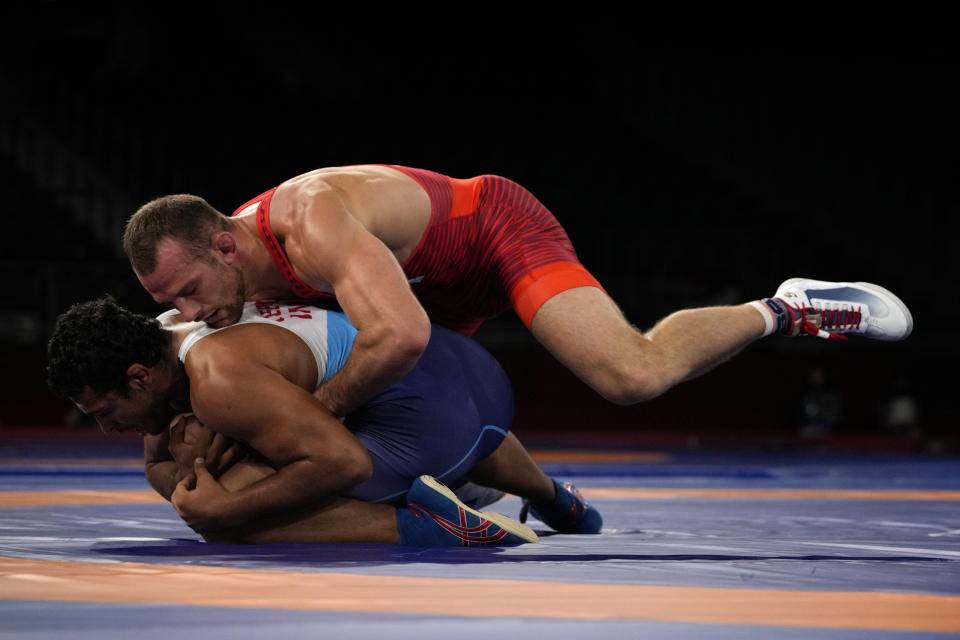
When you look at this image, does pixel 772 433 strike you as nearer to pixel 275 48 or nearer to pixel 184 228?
pixel 275 48

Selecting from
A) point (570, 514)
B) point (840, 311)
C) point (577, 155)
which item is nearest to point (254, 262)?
point (570, 514)

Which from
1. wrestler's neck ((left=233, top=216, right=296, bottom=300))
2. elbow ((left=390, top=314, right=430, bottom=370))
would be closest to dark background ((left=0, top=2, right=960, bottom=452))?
wrestler's neck ((left=233, top=216, right=296, bottom=300))

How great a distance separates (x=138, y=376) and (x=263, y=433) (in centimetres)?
37

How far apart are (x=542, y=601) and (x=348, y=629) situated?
15.5 inches

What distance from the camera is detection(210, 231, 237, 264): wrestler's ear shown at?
323cm

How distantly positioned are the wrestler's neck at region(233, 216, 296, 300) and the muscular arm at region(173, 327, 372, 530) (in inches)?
8.0

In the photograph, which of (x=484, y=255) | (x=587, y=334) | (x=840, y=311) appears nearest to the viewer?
(x=587, y=334)

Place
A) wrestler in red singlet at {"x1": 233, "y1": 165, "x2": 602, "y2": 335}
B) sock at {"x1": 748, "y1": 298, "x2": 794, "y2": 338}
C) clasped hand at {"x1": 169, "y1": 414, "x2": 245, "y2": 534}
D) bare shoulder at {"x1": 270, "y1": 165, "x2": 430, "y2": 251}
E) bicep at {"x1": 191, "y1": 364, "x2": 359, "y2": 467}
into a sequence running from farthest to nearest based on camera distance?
sock at {"x1": 748, "y1": 298, "x2": 794, "y2": 338}
wrestler in red singlet at {"x1": 233, "y1": 165, "x2": 602, "y2": 335}
bare shoulder at {"x1": 270, "y1": 165, "x2": 430, "y2": 251}
clasped hand at {"x1": 169, "y1": 414, "x2": 245, "y2": 534}
bicep at {"x1": 191, "y1": 364, "x2": 359, "y2": 467}

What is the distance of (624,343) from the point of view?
3459 millimetres

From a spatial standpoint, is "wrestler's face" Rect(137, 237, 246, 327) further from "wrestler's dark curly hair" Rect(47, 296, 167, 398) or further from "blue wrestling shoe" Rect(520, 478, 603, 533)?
"blue wrestling shoe" Rect(520, 478, 603, 533)

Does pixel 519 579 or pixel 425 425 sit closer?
pixel 519 579

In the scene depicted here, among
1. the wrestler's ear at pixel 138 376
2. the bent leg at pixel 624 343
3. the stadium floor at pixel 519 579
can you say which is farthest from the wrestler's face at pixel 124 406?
the bent leg at pixel 624 343

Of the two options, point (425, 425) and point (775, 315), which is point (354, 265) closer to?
point (425, 425)

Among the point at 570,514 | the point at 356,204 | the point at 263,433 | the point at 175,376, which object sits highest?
the point at 356,204
